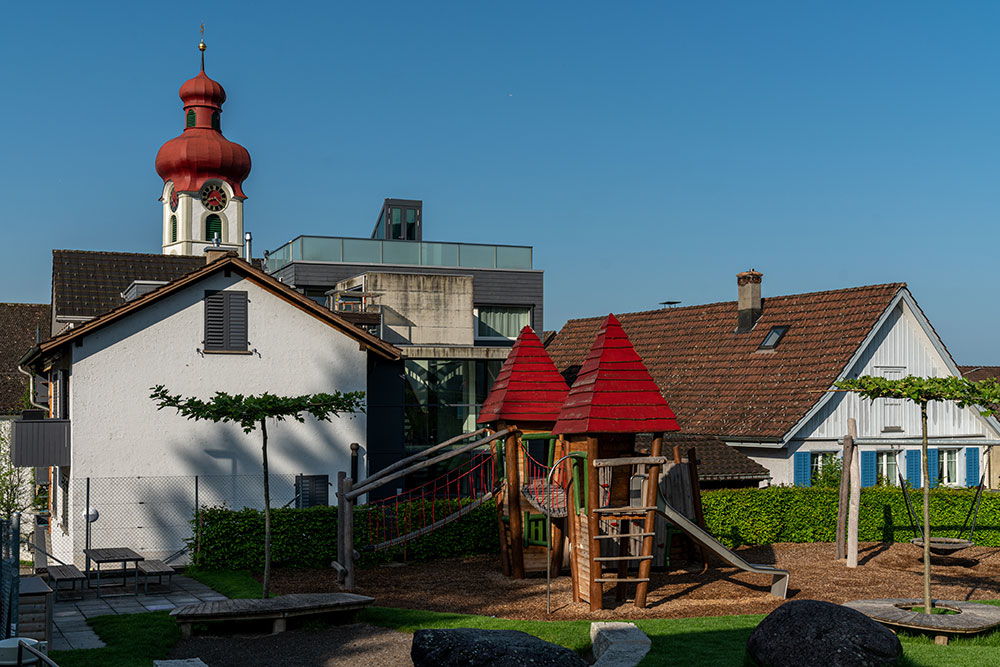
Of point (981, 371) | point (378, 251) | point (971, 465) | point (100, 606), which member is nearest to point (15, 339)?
point (378, 251)

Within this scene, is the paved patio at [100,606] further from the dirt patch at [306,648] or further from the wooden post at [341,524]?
the wooden post at [341,524]

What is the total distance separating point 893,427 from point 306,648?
21.7 meters

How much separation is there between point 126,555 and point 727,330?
2104 cm

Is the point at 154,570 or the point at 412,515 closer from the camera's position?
the point at 154,570

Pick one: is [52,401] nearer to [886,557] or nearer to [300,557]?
[300,557]

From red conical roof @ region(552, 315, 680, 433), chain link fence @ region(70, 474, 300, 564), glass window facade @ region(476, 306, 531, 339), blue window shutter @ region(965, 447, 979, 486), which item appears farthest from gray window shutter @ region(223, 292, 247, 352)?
blue window shutter @ region(965, 447, 979, 486)

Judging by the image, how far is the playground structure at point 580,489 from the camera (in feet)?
57.6

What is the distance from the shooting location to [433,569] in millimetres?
21531

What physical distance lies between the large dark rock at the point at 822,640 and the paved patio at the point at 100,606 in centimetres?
862

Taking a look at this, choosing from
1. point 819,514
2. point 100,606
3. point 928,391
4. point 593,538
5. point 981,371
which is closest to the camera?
point 928,391

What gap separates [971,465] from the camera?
31625 mm

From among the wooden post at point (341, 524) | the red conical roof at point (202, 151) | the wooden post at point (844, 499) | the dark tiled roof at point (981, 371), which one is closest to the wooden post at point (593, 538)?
the wooden post at point (341, 524)

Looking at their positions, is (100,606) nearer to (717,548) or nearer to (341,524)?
(341,524)

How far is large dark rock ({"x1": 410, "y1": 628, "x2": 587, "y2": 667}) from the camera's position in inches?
440
